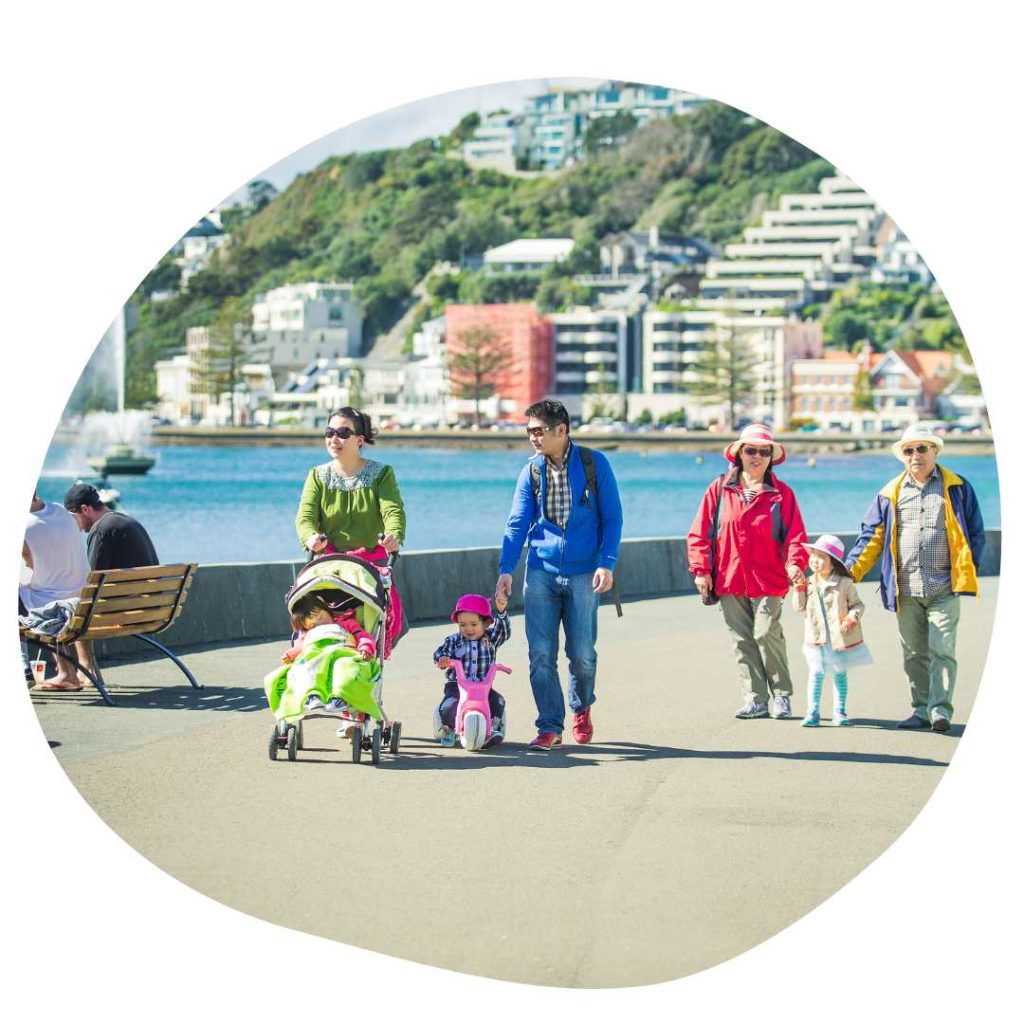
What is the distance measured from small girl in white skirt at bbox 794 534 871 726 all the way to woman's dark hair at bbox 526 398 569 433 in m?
1.36

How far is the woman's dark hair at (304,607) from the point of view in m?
A: 8.06

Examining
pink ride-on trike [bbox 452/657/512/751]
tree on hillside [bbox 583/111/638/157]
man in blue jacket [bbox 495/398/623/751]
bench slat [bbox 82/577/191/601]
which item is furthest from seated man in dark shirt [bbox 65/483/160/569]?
tree on hillside [bbox 583/111/638/157]

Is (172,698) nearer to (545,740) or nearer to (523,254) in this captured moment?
(545,740)

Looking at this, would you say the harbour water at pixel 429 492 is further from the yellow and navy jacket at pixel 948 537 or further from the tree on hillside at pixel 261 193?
the yellow and navy jacket at pixel 948 537

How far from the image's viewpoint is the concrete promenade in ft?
19.6

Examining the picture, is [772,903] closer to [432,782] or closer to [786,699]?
[432,782]

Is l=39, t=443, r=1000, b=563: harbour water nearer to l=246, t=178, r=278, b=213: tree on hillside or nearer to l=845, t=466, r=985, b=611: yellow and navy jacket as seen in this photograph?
l=246, t=178, r=278, b=213: tree on hillside

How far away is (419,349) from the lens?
23.1 m

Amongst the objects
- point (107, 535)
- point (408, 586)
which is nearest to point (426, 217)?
point (408, 586)

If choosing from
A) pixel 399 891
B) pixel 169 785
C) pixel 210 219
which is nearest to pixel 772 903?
pixel 399 891

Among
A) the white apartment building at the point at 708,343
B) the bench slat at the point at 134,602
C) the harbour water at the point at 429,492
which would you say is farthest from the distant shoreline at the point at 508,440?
the bench slat at the point at 134,602

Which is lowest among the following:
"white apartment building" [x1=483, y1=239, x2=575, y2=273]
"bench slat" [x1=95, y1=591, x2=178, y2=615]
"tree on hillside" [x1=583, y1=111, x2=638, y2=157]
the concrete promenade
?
the concrete promenade

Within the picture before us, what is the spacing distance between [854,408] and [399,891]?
5335cm

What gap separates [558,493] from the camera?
26.3ft
